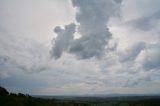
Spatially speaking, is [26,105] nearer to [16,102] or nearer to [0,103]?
[16,102]

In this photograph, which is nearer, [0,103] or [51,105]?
[0,103]

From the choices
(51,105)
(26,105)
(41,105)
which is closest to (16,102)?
(26,105)

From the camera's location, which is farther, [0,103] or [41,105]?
[41,105]

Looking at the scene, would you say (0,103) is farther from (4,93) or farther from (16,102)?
(4,93)

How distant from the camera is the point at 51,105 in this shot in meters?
121

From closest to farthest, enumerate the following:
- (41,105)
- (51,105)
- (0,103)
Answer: (0,103), (41,105), (51,105)

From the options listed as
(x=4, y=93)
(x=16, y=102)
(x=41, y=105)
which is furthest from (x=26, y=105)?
(x=4, y=93)

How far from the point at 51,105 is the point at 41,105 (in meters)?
9.97

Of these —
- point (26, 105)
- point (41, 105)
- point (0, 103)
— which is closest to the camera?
point (0, 103)

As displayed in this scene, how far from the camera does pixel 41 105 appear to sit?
367 feet

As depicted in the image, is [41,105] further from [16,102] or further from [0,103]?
[0,103]

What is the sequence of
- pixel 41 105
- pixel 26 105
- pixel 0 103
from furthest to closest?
1. pixel 41 105
2. pixel 26 105
3. pixel 0 103

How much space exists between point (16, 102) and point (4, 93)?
19.3 m

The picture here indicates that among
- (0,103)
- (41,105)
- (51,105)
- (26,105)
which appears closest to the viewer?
(0,103)
